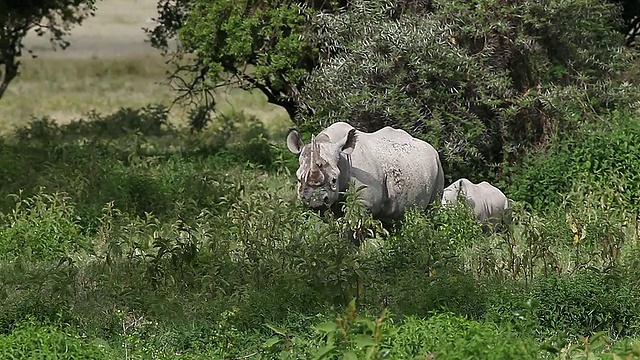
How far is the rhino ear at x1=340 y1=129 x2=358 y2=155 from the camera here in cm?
1115

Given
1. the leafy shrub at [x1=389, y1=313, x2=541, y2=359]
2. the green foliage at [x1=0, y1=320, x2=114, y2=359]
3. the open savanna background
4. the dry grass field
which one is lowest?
the dry grass field

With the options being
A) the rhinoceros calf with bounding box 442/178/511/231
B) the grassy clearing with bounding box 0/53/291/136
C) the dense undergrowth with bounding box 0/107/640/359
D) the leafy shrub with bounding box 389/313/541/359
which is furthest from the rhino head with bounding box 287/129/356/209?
the grassy clearing with bounding box 0/53/291/136

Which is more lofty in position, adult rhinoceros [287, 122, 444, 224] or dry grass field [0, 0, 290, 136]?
adult rhinoceros [287, 122, 444, 224]

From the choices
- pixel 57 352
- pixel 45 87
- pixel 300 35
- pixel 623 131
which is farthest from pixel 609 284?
pixel 45 87

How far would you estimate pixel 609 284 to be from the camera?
8930 millimetres

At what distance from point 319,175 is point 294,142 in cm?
78

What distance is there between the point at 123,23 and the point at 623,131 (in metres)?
40.1

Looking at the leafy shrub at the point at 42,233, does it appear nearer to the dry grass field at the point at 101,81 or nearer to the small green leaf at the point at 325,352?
the small green leaf at the point at 325,352

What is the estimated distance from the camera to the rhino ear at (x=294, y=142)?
1126cm

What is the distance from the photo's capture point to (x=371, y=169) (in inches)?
451

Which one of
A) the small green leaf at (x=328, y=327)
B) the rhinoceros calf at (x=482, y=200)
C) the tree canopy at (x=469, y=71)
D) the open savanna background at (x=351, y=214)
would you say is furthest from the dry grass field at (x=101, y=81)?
the small green leaf at (x=328, y=327)

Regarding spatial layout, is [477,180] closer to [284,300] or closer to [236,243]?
[236,243]

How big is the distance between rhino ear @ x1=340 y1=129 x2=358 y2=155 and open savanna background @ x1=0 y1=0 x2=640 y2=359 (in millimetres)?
690

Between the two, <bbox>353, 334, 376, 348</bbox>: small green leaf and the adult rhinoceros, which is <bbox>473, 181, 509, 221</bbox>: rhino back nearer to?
the adult rhinoceros
